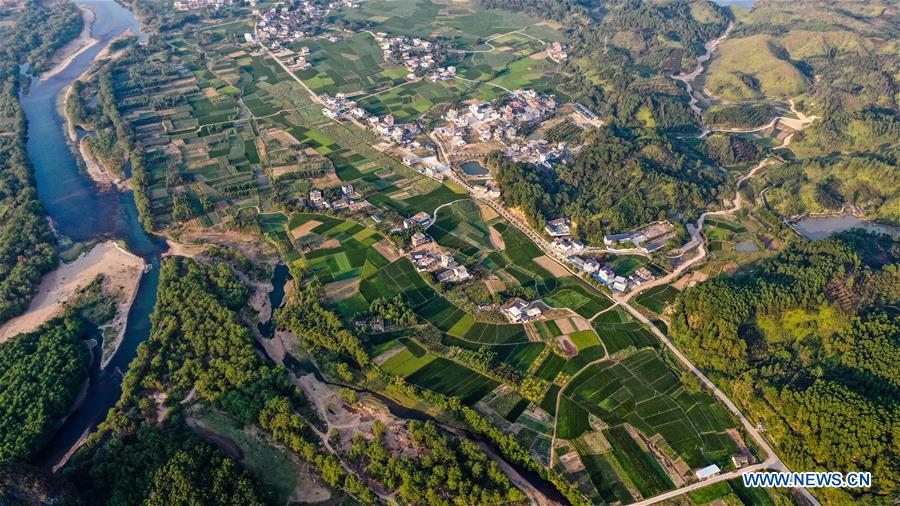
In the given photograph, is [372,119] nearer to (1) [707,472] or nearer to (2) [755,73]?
(1) [707,472]

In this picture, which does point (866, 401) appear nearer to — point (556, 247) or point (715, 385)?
point (715, 385)

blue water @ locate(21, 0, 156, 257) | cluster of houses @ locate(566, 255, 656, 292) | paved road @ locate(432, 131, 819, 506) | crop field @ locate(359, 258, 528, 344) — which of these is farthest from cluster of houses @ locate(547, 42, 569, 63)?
blue water @ locate(21, 0, 156, 257)

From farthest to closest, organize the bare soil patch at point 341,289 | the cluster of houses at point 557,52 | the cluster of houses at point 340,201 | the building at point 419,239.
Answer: the cluster of houses at point 557,52
the cluster of houses at point 340,201
the building at point 419,239
the bare soil patch at point 341,289

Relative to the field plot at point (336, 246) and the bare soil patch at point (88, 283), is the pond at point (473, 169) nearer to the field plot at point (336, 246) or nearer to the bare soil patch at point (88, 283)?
the field plot at point (336, 246)

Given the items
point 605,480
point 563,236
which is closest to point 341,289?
point 563,236

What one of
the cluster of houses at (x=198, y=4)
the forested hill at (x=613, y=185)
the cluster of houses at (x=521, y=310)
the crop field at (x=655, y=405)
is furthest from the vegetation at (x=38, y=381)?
the cluster of houses at (x=198, y=4)
